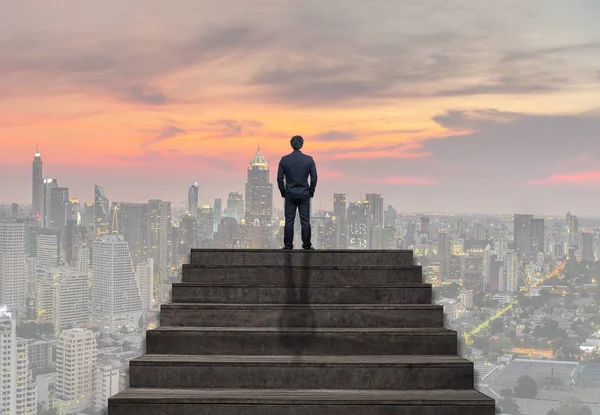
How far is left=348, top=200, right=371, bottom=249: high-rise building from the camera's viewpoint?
7281 cm

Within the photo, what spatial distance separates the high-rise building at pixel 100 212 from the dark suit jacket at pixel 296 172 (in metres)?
154

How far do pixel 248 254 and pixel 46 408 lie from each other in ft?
324

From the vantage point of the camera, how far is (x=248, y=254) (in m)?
17.0

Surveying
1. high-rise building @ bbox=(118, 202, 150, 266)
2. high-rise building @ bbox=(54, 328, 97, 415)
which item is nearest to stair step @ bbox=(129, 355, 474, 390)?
high-rise building @ bbox=(54, 328, 97, 415)

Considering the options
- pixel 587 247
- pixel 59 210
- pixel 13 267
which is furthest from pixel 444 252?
pixel 59 210

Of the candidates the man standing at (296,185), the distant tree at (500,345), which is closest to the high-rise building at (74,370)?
the distant tree at (500,345)

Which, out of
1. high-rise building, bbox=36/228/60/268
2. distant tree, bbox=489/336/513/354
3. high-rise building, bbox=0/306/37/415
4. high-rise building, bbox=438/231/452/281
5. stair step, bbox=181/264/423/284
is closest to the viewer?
stair step, bbox=181/264/423/284

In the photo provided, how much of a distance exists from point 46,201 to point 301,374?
546 ft

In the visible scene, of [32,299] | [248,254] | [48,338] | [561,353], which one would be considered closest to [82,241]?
[32,299]

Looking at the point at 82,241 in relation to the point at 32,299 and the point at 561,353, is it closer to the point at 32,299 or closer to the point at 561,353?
the point at 32,299

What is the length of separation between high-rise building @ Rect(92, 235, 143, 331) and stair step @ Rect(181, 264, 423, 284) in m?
129

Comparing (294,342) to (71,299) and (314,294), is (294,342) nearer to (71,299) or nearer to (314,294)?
(314,294)

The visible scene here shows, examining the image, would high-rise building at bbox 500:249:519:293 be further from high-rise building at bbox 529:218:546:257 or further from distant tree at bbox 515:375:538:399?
distant tree at bbox 515:375:538:399

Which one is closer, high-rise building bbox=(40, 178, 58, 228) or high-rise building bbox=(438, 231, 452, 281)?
high-rise building bbox=(438, 231, 452, 281)
